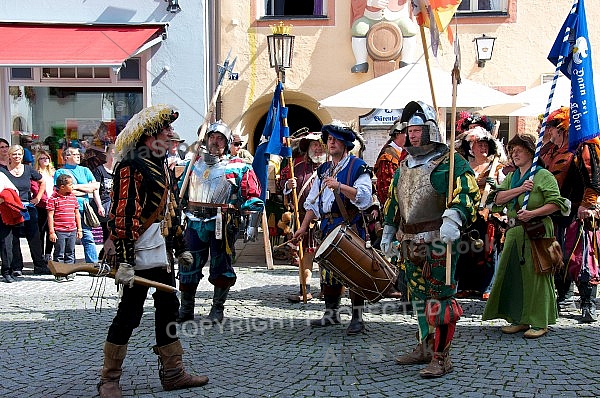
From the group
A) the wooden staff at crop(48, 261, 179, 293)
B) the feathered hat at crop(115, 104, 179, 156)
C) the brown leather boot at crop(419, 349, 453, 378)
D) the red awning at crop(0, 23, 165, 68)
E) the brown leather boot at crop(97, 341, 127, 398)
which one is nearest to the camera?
the wooden staff at crop(48, 261, 179, 293)

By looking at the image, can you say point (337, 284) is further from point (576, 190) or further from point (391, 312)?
point (576, 190)

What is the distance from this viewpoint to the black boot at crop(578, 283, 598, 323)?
619cm

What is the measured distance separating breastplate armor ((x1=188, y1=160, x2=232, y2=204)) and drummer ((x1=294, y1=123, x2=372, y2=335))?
77cm

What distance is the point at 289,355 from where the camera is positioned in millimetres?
5285

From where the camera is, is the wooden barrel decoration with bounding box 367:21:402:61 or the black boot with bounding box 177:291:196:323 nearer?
the black boot with bounding box 177:291:196:323

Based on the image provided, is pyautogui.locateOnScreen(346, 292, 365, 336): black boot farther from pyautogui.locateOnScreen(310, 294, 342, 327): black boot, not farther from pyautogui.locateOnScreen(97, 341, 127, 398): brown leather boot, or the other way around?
pyautogui.locateOnScreen(97, 341, 127, 398): brown leather boot

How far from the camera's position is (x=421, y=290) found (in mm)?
4836

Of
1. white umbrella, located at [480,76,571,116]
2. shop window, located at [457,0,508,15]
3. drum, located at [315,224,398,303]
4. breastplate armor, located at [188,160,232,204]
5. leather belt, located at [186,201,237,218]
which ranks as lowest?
drum, located at [315,224,398,303]

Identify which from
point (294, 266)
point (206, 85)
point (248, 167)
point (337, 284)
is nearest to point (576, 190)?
point (337, 284)

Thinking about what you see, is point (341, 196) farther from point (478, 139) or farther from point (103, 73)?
point (103, 73)

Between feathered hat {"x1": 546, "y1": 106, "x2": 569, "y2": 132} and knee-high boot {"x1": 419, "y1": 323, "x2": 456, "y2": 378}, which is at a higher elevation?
feathered hat {"x1": 546, "y1": 106, "x2": 569, "y2": 132}

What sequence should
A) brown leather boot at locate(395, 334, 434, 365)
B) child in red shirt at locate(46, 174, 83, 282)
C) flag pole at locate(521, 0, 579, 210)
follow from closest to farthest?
brown leather boot at locate(395, 334, 434, 365), flag pole at locate(521, 0, 579, 210), child in red shirt at locate(46, 174, 83, 282)

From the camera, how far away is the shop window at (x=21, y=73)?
12785mm

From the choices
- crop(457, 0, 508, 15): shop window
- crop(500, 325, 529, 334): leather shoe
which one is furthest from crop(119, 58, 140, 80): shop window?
crop(500, 325, 529, 334): leather shoe
